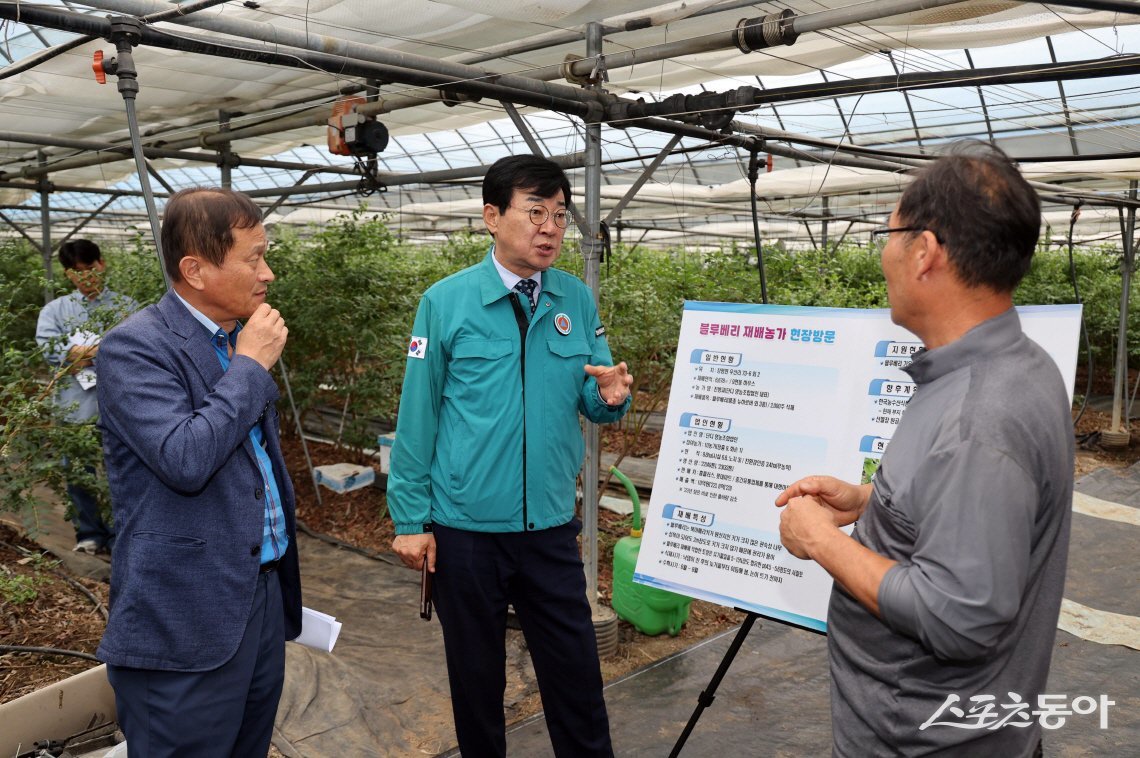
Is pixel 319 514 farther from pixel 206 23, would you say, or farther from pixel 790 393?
pixel 790 393

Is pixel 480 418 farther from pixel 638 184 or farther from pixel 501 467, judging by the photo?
pixel 638 184

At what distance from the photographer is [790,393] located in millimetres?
2383

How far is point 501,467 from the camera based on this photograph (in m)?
2.33

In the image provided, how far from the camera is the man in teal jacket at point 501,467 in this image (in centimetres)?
234

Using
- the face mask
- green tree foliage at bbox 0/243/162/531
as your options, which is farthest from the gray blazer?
the face mask

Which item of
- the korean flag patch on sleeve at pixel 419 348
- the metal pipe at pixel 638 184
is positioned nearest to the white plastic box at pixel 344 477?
the metal pipe at pixel 638 184

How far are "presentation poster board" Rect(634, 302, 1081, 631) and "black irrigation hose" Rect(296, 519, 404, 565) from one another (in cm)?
307

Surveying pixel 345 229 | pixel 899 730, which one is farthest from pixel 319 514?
pixel 899 730

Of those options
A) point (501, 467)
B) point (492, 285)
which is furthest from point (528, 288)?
point (501, 467)

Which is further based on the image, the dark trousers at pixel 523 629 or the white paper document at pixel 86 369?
the white paper document at pixel 86 369

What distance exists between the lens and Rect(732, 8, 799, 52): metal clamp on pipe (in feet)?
9.41

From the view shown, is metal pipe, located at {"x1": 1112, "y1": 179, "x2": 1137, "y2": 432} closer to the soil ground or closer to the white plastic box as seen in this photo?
the soil ground

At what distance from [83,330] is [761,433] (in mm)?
3102

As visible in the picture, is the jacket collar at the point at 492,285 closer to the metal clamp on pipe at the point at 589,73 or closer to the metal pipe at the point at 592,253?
the metal pipe at the point at 592,253
